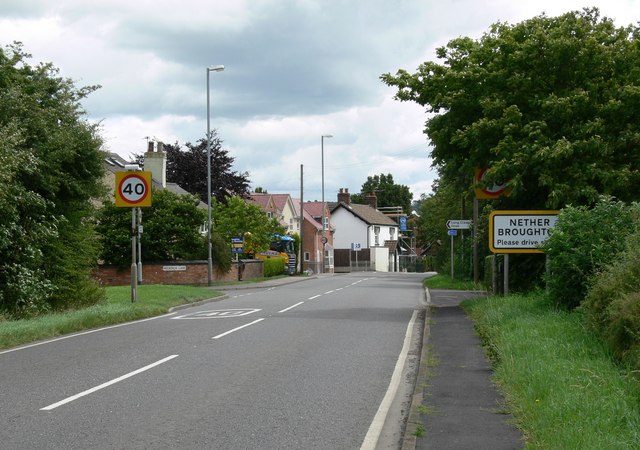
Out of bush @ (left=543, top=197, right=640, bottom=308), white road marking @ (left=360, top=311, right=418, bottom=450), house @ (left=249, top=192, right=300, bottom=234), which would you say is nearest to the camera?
white road marking @ (left=360, top=311, right=418, bottom=450)

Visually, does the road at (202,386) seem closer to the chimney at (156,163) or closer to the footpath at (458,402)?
the footpath at (458,402)

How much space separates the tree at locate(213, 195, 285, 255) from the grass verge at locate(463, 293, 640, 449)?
42048mm

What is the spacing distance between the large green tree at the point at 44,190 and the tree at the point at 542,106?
827 cm

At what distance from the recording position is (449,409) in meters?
8.04

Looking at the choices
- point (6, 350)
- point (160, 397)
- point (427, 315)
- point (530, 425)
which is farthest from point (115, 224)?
point (530, 425)

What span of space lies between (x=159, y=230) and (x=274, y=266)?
16.8 meters

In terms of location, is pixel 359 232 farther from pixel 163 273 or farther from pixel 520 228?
pixel 520 228

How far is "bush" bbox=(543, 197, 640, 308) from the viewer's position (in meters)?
13.5

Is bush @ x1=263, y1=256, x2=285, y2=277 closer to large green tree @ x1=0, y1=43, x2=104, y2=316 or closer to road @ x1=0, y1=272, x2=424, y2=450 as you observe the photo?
large green tree @ x1=0, y1=43, x2=104, y2=316

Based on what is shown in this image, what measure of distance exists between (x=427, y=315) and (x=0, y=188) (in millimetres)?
10252

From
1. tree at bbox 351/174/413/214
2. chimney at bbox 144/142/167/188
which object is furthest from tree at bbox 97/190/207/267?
tree at bbox 351/174/413/214

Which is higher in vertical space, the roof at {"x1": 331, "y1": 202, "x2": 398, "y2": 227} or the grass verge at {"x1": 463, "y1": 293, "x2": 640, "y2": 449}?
the roof at {"x1": 331, "y1": 202, "x2": 398, "y2": 227}

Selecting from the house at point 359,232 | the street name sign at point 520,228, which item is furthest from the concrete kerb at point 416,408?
the house at point 359,232

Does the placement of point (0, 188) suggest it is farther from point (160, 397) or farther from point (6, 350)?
point (160, 397)
